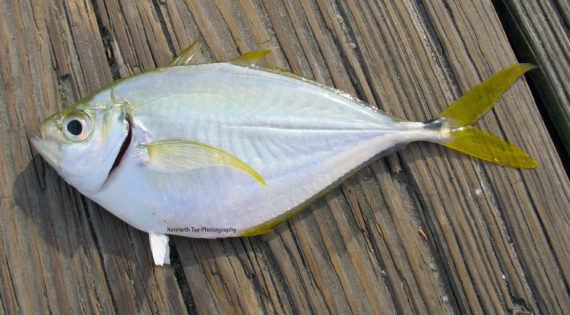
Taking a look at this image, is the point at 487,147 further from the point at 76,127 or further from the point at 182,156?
the point at 76,127

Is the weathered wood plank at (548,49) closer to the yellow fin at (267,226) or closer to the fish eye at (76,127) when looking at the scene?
the yellow fin at (267,226)

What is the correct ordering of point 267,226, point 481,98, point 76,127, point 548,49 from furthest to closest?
point 548,49, point 481,98, point 267,226, point 76,127

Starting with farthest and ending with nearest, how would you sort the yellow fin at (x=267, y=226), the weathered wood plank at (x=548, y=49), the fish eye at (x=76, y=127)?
the weathered wood plank at (x=548, y=49), the yellow fin at (x=267, y=226), the fish eye at (x=76, y=127)

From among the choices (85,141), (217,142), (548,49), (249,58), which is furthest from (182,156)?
(548,49)

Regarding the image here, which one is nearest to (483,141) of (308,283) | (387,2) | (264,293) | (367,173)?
(367,173)

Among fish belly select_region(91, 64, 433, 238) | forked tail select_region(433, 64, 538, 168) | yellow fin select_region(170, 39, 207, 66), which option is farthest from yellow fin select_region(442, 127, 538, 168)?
yellow fin select_region(170, 39, 207, 66)

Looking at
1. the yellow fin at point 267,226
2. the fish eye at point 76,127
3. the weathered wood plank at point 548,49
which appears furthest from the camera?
the weathered wood plank at point 548,49

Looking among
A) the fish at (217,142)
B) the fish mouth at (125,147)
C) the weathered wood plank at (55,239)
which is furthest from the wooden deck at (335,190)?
the fish mouth at (125,147)
